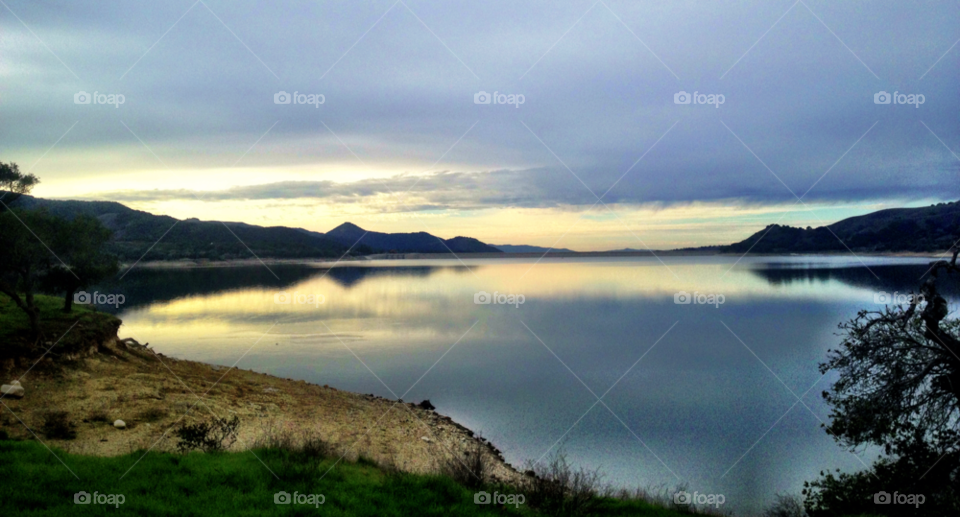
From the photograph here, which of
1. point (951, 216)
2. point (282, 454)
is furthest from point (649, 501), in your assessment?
point (951, 216)

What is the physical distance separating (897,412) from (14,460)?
35.3ft

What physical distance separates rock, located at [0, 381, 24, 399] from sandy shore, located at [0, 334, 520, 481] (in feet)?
0.52

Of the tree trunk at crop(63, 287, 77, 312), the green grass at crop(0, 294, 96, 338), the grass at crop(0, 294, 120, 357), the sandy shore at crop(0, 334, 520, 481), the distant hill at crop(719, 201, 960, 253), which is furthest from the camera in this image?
the distant hill at crop(719, 201, 960, 253)

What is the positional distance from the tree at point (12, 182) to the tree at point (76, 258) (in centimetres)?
139

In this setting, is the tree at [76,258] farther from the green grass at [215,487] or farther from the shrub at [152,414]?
the green grass at [215,487]

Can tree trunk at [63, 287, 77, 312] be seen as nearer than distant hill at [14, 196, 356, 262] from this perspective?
Yes

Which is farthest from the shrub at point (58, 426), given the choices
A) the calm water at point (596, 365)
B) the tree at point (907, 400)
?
the tree at point (907, 400)

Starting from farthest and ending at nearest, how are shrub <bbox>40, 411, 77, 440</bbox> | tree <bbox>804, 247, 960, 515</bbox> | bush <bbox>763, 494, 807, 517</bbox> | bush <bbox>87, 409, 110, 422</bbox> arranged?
bush <bbox>87, 409, 110, 422</bbox> < shrub <bbox>40, 411, 77, 440</bbox> < bush <bbox>763, 494, 807, 517</bbox> < tree <bbox>804, 247, 960, 515</bbox>

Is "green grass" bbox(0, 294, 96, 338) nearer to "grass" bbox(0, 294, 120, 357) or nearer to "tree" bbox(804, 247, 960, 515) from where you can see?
"grass" bbox(0, 294, 120, 357)

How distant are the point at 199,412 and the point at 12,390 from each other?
303 centimetres

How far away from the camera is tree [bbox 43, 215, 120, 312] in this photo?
13523mm

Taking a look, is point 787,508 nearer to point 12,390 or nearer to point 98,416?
point 98,416

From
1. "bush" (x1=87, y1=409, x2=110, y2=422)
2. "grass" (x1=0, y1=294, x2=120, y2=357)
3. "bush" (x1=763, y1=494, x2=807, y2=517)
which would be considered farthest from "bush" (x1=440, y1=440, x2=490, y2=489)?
"grass" (x1=0, y1=294, x2=120, y2=357)

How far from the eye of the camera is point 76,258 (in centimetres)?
1395
